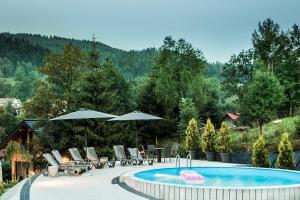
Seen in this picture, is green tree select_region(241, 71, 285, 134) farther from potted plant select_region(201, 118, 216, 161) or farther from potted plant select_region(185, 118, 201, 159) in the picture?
potted plant select_region(201, 118, 216, 161)

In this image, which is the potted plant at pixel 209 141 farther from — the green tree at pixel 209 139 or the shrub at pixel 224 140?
the shrub at pixel 224 140

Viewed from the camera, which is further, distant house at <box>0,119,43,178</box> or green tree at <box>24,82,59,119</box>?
distant house at <box>0,119,43,178</box>

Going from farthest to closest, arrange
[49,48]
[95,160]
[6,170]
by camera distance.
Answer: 1. [49,48]
2. [6,170]
3. [95,160]

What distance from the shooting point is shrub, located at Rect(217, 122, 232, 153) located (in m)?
19.1

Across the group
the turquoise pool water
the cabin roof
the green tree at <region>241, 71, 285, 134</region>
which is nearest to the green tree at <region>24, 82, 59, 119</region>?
the cabin roof

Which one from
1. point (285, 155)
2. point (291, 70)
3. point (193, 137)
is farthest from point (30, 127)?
point (291, 70)

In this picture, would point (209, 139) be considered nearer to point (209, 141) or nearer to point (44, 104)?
point (209, 141)

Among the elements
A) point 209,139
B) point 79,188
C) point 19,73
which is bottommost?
point 79,188

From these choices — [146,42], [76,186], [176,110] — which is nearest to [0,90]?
[146,42]

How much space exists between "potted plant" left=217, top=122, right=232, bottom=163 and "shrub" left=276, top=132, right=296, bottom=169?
4.36m

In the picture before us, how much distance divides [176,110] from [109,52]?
40144mm

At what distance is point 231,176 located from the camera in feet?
49.8

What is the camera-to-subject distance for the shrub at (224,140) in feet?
62.7

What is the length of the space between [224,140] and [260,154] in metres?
3.55
